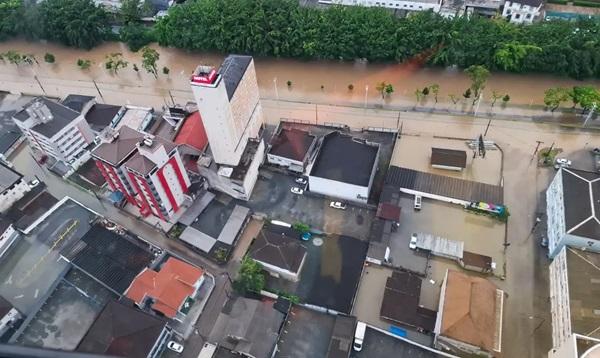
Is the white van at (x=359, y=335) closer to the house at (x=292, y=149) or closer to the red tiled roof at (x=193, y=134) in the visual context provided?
the house at (x=292, y=149)

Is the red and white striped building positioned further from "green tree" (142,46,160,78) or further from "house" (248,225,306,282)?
"green tree" (142,46,160,78)

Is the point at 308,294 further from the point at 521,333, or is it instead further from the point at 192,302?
the point at 521,333

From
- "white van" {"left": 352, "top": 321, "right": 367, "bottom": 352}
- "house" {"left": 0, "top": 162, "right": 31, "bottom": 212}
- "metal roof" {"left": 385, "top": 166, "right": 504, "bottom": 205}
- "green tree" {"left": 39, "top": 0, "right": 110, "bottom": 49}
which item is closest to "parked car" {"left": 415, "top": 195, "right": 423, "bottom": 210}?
"metal roof" {"left": 385, "top": 166, "right": 504, "bottom": 205}

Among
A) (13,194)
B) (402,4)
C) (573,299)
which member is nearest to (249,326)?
(573,299)

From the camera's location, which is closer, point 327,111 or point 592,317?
point 592,317

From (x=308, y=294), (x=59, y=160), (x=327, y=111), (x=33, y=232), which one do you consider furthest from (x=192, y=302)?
(x=327, y=111)

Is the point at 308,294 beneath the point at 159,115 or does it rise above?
beneath

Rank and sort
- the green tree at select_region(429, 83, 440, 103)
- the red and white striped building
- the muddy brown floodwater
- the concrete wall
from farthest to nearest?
the muddy brown floodwater, the green tree at select_region(429, 83, 440, 103), the red and white striped building, the concrete wall

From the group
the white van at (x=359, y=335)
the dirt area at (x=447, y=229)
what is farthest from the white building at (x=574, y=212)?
the white van at (x=359, y=335)
